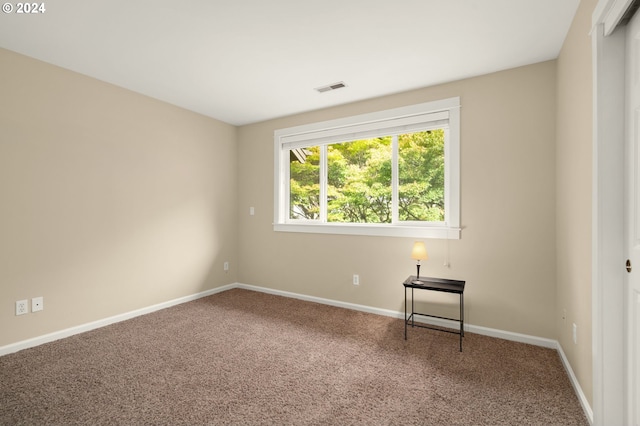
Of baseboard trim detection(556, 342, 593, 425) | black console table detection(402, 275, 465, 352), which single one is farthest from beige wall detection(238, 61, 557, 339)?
baseboard trim detection(556, 342, 593, 425)

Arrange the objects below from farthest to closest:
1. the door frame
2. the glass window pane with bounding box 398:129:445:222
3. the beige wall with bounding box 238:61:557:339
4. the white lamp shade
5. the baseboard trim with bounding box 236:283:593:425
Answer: the glass window pane with bounding box 398:129:445:222
the white lamp shade
the beige wall with bounding box 238:61:557:339
the baseboard trim with bounding box 236:283:593:425
the door frame

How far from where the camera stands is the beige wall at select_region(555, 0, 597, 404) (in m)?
1.85

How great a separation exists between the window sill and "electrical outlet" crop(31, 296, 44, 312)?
258cm

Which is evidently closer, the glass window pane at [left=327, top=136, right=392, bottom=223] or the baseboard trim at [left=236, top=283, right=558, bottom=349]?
→ the baseboard trim at [left=236, top=283, right=558, bottom=349]

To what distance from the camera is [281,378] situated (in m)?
2.23

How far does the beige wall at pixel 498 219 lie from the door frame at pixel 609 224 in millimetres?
1194

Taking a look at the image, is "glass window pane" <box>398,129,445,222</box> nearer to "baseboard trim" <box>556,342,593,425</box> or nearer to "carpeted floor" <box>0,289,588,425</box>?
"carpeted floor" <box>0,289,588,425</box>

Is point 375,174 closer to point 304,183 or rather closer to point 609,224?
point 304,183

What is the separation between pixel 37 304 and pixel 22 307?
0.10 m

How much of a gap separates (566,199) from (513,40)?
1311 mm

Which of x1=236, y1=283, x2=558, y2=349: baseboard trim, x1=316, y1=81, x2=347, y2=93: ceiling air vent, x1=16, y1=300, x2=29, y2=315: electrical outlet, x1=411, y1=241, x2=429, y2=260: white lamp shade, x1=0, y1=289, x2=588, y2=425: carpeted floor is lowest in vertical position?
x1=0, y1=289, x2=588, y2=425: carpeted floor

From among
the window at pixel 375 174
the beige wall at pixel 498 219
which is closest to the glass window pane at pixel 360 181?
the window at pixel 375 174

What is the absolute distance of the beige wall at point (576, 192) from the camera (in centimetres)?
185

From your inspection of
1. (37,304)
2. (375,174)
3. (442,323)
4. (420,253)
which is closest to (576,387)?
(442,323)
